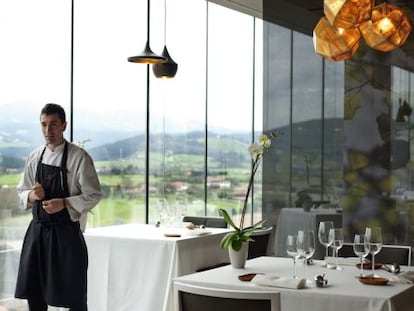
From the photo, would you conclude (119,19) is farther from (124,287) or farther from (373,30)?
(373,30)

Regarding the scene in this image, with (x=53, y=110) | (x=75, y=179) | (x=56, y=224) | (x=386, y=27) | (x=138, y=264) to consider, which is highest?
(x=386, y=27)

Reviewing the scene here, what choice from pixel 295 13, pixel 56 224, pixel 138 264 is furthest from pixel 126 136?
pixel 56 224

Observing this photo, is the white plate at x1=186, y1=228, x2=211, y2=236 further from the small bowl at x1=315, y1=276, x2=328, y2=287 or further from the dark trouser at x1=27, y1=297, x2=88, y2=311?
the small bowl at x1=315, y1=276, x2=328, y2=287

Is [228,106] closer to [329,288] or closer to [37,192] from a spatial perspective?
[37,192]

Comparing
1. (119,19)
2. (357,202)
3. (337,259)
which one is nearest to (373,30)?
(337,259)

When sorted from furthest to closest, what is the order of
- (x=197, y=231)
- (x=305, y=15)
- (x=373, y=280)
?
(x=305, y=15) → (x=197, y=231) → (x=373, y=280)

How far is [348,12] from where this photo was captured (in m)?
4.23

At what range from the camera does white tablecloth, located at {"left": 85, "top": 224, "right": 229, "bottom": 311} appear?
5727 mm

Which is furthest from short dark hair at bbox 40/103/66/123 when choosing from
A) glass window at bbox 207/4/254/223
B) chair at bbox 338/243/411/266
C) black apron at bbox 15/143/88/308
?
glass window at bbox 207/4/254/223

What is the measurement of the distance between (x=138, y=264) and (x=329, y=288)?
2.54 metres

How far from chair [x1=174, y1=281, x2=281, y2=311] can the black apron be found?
5.36ft

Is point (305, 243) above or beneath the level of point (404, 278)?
above

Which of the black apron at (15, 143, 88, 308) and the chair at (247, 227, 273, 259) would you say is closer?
the black apron at (15, 143, 88, 308)

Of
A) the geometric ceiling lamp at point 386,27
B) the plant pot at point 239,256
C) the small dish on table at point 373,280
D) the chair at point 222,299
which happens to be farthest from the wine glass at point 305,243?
the geometric ceiling lamp at point 386,27
